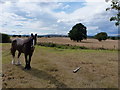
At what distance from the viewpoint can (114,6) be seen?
347 inches

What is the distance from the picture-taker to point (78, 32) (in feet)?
152

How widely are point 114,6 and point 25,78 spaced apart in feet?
25.0

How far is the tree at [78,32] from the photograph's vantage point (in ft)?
153

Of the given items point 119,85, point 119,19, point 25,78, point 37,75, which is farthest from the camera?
point 119,19

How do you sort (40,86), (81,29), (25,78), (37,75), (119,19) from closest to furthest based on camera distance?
(40,86) → (25,78) → (37,75) → (119,19) → (81,29)

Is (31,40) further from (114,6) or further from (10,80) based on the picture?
(114,6)

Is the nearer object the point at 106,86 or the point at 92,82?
the point at 106,86

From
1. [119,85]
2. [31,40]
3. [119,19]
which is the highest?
[119,19]

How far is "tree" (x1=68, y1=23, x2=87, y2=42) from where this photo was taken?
153ft

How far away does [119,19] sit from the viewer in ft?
27.8

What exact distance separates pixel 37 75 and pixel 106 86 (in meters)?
3.36

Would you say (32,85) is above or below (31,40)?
below

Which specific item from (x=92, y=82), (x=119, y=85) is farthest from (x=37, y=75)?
(x=119, y=85)

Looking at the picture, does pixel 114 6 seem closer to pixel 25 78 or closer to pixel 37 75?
pixel 37 75
